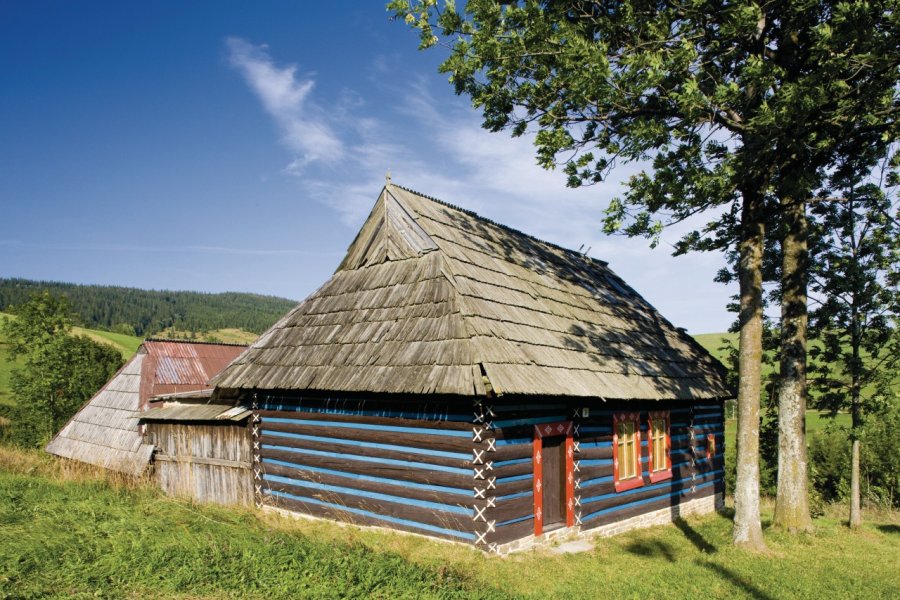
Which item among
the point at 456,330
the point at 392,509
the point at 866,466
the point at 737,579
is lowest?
the point at 866,466

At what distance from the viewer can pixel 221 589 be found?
5.77 meters

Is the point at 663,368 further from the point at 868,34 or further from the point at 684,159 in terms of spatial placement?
the point at 868,34

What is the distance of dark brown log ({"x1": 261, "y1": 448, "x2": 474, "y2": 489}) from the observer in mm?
8438

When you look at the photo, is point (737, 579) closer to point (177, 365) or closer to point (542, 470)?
point (542, 470)

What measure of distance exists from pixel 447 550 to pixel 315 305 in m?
6.10

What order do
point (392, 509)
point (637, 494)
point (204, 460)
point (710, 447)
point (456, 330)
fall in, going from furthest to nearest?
point (710, 447)
point (204, 460)
point (637, 494)
point (392, 509)
point (456, 330)

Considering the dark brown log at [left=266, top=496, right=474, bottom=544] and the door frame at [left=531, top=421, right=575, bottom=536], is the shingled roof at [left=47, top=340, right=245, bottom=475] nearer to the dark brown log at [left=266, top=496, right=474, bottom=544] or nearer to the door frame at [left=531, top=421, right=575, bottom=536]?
the dark brown log at [left=266, top=496, right=474, bottom=544]

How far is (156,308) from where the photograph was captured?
134500mm

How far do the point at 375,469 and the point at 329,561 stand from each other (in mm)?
3003

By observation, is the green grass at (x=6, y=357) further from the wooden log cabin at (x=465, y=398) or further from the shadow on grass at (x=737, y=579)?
the shadow on grass at (x=737, y=579)

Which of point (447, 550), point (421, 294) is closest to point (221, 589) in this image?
point (447, 550)

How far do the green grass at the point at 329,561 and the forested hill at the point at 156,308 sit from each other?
344 feet

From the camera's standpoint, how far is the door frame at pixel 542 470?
29.3 ft

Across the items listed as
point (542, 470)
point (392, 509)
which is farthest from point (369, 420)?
point (542, 470)
